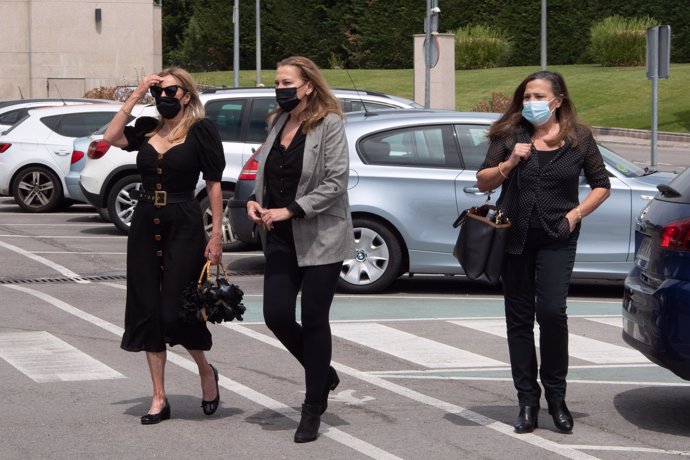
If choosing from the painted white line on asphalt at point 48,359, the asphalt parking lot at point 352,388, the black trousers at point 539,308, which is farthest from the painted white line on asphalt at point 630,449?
the painted white line on asphalt at point 48,359

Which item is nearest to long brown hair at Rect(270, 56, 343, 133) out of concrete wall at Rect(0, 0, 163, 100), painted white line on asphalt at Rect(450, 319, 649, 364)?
painted white line on asphalt at Rect(450, 319, 649, 364)

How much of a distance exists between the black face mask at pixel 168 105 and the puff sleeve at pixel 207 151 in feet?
0.42

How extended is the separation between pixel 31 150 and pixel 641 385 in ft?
42.6

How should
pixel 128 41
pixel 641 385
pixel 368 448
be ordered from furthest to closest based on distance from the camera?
pixel 128 41
pixel 641 385
pixel 368 448

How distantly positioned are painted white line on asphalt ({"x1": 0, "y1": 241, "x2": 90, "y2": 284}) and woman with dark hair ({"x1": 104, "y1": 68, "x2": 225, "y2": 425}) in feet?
18.8

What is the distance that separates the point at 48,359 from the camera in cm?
856

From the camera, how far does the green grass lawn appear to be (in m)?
42.6

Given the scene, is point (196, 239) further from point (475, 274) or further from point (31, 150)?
point (31, 150)

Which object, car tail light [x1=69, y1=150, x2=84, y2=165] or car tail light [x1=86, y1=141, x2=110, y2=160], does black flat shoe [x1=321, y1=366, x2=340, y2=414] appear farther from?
car tail light [x1=69, y1=150, x2=84, y2=165]

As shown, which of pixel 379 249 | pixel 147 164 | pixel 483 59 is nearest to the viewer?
pixel 147 164

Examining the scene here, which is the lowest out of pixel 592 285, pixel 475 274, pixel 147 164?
pixel 592 285

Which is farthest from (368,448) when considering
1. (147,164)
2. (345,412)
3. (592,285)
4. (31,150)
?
(31,150)

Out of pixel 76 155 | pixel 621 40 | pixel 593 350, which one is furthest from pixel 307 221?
pixel 621 40

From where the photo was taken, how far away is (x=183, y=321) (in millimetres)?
6758
